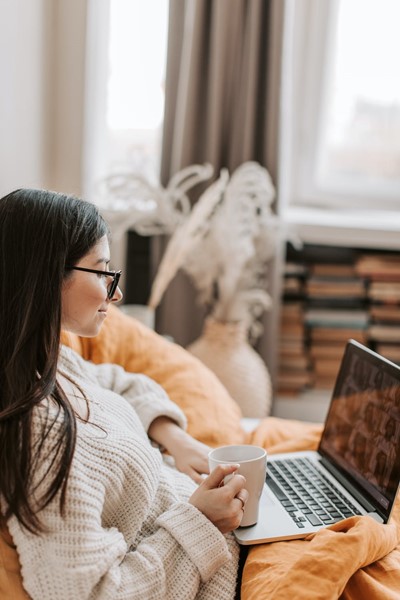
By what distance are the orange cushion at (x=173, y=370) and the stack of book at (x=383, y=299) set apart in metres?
1.19

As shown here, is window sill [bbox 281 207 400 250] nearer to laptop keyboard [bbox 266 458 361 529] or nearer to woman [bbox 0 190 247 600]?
laptop keyboard [bbox 266 458 361 529]

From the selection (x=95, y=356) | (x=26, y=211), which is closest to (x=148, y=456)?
(x=26, y=211)

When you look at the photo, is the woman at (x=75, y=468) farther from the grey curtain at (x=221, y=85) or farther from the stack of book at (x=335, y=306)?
the stack of book at (x=335, y=306)

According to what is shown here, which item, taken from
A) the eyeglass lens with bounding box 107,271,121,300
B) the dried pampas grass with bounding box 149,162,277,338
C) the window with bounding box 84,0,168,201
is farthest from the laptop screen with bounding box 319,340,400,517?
the window with bounding box 84,0,168,201

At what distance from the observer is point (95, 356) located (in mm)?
1573

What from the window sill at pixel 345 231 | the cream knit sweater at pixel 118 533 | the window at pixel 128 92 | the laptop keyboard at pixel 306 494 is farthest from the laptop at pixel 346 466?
the window at pixel 128 92

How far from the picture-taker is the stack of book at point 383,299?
8.66 feet

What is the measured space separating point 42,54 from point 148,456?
1.68 m

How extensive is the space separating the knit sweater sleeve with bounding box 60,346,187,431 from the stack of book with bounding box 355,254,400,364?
58.2 inches

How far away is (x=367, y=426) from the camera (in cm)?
118

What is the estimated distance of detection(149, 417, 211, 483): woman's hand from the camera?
4.02 ft

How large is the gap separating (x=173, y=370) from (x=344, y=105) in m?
1.68

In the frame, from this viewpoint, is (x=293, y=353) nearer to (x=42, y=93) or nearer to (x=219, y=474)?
(x=42, y=93)

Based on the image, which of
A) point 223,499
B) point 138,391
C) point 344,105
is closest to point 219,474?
point 223,499
